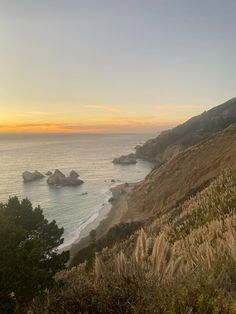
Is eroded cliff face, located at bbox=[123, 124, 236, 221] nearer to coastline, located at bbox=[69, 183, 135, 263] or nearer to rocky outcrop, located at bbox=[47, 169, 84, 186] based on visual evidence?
coastline, located at bbox=[69, 183, 135, 263]

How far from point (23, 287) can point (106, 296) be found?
11.3 feet

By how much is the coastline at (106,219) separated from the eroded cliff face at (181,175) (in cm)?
246

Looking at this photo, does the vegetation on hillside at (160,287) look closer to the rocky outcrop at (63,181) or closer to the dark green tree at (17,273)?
the dark green tree at (17,273)

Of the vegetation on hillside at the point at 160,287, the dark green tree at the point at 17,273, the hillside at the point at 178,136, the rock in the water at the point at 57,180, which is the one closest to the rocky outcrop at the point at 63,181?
the rock in the water at the point at 57,180

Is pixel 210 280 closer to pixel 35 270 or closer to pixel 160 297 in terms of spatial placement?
pixel 160 297

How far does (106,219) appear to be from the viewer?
192 ft

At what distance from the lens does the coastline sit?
47406 millimetres

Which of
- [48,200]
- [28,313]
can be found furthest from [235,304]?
[48,200]

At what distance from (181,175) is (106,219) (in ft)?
43.2

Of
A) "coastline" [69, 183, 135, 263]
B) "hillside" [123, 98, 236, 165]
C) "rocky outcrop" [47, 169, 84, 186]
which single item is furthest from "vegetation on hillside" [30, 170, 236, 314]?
"hillside" [123, 98, 236, 165]

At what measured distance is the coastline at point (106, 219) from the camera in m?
47.4

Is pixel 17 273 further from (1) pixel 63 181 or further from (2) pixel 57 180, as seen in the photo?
(2) pixel 57 180

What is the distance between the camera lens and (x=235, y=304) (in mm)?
5273

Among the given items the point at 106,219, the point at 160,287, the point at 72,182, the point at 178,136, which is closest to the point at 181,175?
the point at 106,219
